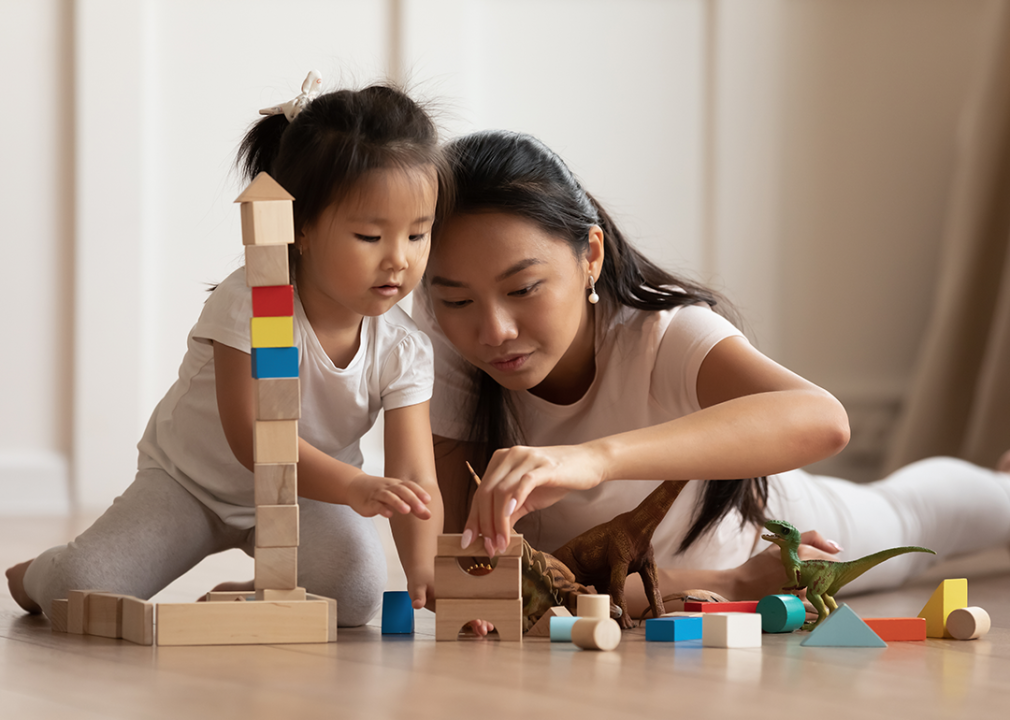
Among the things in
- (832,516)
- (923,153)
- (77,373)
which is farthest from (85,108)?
(923,153)

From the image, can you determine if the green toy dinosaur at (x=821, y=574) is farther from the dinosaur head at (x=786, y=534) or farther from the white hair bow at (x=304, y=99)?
the white hair bow at (x=304, y=99)

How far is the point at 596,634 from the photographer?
94cm

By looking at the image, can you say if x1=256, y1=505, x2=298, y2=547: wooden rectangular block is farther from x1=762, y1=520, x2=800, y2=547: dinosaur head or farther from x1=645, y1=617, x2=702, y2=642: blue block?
x1=762, y1=520, x2=800, y2=547: dinosaur head

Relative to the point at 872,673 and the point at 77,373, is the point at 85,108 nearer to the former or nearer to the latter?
the point at 77,373

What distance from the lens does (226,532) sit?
1310 mm

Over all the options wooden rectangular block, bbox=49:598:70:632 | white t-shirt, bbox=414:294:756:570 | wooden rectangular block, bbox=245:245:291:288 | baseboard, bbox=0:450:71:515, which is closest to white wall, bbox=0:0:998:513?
baseboard, bbox=0:450:71:515

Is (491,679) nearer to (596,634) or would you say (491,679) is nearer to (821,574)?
(596,634)

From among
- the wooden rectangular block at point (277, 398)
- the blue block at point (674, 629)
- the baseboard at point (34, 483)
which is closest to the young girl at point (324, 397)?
the wooden rectangular block at point (277, 398)

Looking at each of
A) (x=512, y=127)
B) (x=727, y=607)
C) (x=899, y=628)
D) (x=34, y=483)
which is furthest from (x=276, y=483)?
(x=512, y=127)

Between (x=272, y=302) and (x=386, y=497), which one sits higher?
(x=272, y=302)

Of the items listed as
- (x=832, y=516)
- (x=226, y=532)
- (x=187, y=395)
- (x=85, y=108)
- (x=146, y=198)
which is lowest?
(x=832, y=516)

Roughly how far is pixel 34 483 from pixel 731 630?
8.22 ft

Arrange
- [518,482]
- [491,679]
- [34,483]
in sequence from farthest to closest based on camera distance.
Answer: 1. [34,483]
2. [518,482]
3. [491,679]

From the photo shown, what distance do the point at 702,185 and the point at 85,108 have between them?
1862 mm
